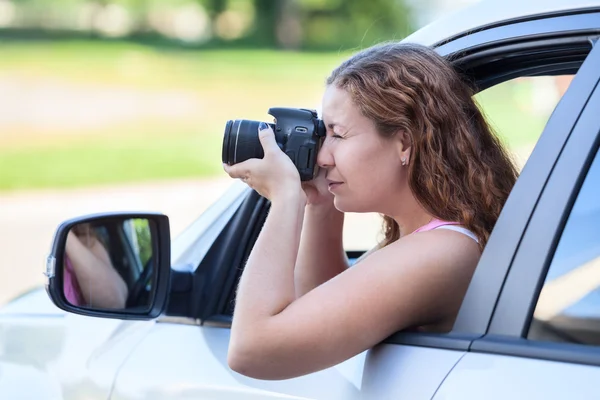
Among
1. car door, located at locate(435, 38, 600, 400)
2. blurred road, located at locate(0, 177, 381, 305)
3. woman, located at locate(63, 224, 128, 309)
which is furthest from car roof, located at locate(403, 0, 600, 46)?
blurred road, located at locate(0, 177, 381, 305)

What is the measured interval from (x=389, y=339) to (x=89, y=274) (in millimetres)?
910

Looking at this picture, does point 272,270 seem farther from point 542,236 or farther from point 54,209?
point 54,209

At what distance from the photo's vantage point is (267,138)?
1861 millimetres

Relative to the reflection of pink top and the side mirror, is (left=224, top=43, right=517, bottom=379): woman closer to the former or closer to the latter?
the side mirror

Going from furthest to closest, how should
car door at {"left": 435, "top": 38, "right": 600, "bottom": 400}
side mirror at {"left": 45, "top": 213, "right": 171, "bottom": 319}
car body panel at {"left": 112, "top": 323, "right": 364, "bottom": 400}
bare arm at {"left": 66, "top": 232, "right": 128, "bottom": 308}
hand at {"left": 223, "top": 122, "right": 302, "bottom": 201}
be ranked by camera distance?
bare arm at {"left": 66, "top": 232, "right": 128, "bottom": 308}
side mirror at {"left": 45, "top": 213, "right": 171, "bottom": 319}
hand at {"left": 223, "top": 122, "right": 302, "bottom": 201}
car body panel at {"left": 112, "top": 323, "right": 364, "bottom": 400}
car door at {"left": 435, "top": 38, "right": 600, "bottom": 400}

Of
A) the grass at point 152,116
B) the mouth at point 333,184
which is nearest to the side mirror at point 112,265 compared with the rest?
the mouth at point 333,184

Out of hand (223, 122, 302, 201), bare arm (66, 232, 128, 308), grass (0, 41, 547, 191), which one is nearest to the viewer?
hand (223, 122, 302, 201)

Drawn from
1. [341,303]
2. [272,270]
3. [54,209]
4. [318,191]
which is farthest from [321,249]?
[54,209]

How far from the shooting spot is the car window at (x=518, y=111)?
2.15 m

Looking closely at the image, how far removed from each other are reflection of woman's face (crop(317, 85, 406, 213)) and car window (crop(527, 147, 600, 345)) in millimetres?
517

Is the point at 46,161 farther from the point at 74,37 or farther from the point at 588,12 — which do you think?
the point at 74,37

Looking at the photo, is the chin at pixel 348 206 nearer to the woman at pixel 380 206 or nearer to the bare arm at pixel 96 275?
the woman at pixel 380 206

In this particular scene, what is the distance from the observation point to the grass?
15.2 metres

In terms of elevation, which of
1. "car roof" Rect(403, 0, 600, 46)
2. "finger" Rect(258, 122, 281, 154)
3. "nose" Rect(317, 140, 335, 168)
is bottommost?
"nose" Rect(317, 140, 335, 168)
